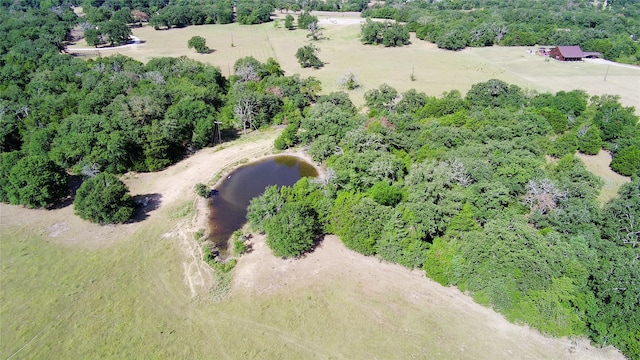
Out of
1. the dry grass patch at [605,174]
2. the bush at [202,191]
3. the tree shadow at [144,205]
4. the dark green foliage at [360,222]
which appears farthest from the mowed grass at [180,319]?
the dry grass patch at [605,174]

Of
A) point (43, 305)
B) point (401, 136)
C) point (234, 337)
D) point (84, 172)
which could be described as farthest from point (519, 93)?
point (43, 305)

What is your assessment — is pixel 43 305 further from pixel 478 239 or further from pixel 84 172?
pixel 478 239

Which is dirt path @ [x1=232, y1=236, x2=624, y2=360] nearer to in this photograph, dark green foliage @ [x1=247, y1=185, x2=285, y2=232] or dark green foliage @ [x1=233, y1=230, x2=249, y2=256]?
dark green foliage @ [x1=233, y1=230, x2=249, y2=256]

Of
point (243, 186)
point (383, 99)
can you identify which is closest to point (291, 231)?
point (243, 186)

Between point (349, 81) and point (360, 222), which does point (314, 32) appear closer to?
point (349, 81)

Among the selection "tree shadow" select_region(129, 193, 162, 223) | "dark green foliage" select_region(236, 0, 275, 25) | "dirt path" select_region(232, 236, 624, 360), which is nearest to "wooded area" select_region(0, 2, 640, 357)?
"dirt path" select_region(232, 236, 624, 360)
